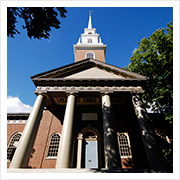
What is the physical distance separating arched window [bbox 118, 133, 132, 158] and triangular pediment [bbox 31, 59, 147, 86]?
6625 millimetres

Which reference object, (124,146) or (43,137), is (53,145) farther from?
(124,146)

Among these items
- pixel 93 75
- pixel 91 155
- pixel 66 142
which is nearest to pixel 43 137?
pixel 91 155

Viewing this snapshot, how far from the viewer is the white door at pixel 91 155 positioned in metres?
12.0

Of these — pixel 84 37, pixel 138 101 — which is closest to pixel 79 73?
pixel 138 101

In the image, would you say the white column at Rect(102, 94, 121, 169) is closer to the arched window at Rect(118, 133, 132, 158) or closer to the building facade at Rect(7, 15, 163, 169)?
the building facade at Rect(7, 15, 163, 169)

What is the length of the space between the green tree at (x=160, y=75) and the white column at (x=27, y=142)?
12253 millimetres

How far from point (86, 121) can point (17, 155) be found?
308 inches

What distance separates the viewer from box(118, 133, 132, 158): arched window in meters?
12.3

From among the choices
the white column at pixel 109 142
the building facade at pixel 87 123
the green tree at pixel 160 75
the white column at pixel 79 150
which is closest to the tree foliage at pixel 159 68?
the green tree at pixel 160 75

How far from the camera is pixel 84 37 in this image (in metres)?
28.9

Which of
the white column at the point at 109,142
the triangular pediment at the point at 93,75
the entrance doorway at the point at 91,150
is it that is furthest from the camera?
the triangular pediment at the point at 93,75

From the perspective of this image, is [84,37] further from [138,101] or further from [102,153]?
[102,153]

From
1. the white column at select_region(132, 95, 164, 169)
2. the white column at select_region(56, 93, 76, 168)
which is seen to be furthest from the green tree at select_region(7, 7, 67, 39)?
the white column at select_region(132, 95, 164, 169)

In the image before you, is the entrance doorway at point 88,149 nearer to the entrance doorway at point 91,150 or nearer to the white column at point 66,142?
the entrance doorway at point 91,150
